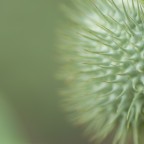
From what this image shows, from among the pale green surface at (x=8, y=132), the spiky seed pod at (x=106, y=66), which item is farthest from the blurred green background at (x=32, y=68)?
the spiky seed pod at (x=106, y=66)

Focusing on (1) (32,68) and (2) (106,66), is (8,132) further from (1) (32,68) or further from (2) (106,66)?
(2) (106,66)

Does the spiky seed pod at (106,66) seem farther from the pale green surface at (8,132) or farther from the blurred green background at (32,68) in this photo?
the blurred green background at (32,68)

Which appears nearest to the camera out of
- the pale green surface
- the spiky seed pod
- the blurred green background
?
the spiky seed pod

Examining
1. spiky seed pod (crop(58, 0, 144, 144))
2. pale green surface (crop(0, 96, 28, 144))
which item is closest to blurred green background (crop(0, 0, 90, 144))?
pale green surface (crop(0, 96, 28, 144))

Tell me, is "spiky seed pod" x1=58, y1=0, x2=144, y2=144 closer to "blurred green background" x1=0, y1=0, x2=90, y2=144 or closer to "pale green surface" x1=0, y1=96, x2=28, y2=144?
"pale green surface" x1=0, y1=96, x2=28, y2=144

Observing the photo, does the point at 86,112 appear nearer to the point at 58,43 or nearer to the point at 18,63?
the point at 58,43

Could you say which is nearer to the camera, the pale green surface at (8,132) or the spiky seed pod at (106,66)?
the spiky seed pod at (106,66)
